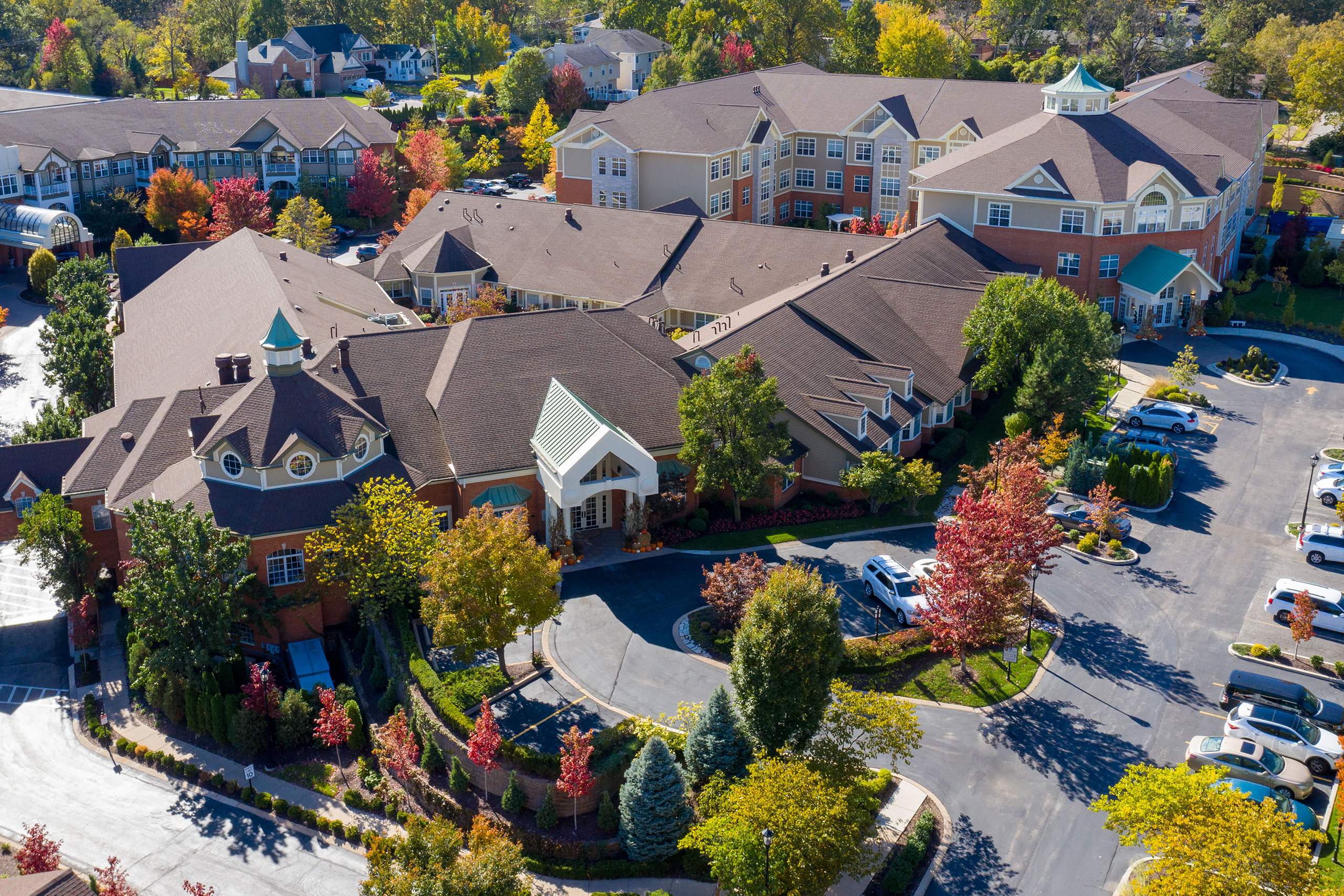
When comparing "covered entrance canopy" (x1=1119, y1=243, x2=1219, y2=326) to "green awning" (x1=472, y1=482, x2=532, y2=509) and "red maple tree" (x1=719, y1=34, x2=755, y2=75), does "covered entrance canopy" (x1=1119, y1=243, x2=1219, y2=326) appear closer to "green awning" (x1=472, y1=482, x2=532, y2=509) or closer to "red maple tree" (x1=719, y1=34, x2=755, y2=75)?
"green awning" (x1=472, y1=482, x2=532, y2=509)

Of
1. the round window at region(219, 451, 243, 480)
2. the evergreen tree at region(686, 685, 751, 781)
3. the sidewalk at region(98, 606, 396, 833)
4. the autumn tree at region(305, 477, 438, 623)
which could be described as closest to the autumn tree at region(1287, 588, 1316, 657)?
the evergreen tree at region(686, 685, 751, 781)

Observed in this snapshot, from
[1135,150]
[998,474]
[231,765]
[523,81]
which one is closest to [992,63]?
[523,81]

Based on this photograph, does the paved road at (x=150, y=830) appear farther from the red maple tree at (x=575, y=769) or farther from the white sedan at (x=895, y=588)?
the white sedan at (x=895, y=588)

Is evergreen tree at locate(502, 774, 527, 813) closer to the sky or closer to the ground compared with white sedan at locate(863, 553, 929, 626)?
closer to the ground

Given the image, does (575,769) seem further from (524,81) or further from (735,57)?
(524,81)

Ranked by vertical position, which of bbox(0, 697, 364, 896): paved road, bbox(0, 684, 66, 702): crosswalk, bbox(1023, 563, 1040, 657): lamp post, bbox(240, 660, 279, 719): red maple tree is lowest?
bbox(0, 697, 364, 896): paved road

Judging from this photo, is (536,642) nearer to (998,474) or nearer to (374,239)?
(998,474)

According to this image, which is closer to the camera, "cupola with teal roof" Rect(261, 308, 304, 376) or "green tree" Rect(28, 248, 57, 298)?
"cupola with teal roof" Rect(261, 308, 304, 376)
